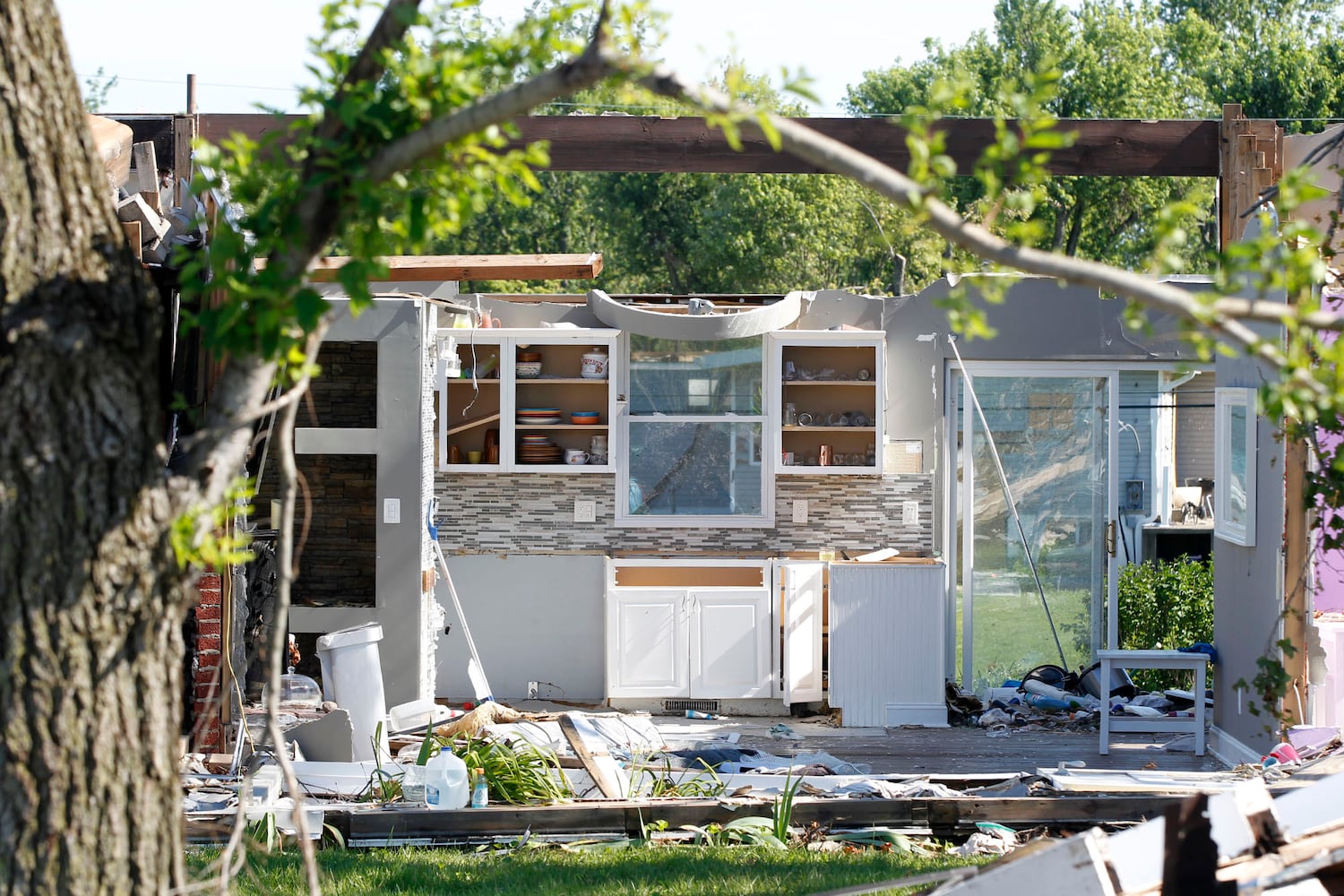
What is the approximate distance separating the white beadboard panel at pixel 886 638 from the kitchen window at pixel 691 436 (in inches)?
37.5

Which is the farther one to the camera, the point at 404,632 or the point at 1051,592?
the point at 1051,592

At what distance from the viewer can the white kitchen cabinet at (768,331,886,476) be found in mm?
8031

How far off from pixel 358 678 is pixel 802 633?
2773mm

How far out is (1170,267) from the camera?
5.60 ft

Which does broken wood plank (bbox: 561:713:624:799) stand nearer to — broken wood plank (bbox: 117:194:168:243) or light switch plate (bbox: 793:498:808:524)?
broken wood plank (bbox: 117:194:168:243)

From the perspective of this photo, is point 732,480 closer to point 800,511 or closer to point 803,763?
point 800,511

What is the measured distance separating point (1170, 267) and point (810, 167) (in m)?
4.26

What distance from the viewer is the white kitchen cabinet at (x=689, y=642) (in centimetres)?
780

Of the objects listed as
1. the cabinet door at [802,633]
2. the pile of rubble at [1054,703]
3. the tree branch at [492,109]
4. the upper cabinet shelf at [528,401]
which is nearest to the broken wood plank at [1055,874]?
the tree branch at [492,109]

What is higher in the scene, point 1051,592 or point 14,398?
point 14,398

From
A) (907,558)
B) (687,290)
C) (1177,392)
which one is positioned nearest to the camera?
(907,558)

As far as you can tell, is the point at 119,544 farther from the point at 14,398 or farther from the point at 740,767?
the point at 740,767

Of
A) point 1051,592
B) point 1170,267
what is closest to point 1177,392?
point 1051,592

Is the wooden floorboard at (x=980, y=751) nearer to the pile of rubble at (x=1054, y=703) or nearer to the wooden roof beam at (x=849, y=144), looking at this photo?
the pile of rubble at (x=1054, y=703)
